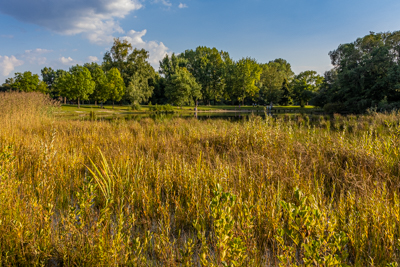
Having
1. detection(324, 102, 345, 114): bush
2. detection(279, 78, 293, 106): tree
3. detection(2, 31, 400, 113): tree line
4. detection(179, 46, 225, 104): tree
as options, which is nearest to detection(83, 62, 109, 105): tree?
detection(2, 31, 400, 113): tree line

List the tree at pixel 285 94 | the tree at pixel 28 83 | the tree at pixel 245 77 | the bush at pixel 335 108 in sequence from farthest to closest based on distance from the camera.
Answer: the tree at pixel 285 94
the tree at pixel 245 77
the tree at pixel 28 83
the bush at pixel 335 108

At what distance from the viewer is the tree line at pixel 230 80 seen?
2406cm

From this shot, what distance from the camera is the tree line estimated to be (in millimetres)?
24061

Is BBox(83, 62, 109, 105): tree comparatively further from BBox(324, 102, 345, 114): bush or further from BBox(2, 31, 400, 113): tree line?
BBox(324, 102, 345, 114): bush

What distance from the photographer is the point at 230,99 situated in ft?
198

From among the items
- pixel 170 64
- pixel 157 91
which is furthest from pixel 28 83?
pixel 170 64

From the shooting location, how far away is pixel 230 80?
52.6 metres

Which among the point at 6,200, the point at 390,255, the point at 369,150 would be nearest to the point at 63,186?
the point at 6,200

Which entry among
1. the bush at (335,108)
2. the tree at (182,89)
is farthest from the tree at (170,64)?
the bush at (335,108)

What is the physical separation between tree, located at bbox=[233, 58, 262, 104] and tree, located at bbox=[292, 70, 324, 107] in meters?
10.6

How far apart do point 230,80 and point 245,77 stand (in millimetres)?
4185

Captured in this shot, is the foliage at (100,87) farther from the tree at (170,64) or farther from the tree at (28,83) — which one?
the tree at (170,64)

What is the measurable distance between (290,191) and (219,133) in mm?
3882

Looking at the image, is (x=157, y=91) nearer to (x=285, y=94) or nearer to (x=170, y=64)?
(x=170, y=64)
